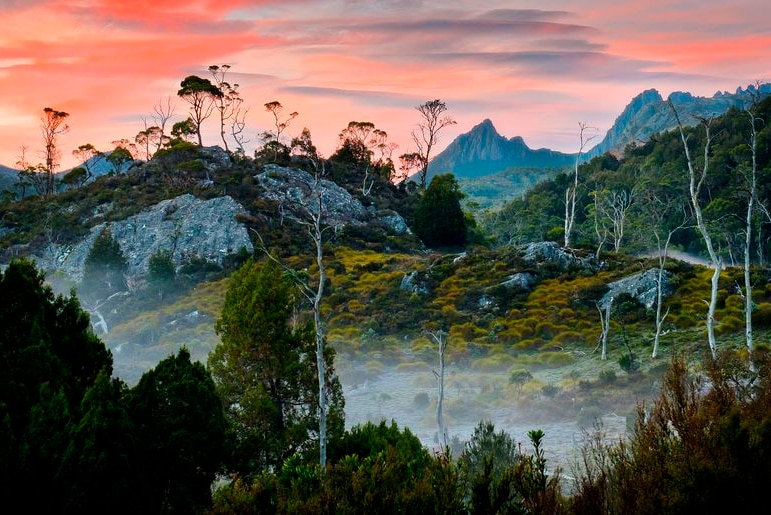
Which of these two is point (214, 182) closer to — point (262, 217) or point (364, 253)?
point (262, 217)

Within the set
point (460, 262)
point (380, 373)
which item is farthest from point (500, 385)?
point (460, 262)

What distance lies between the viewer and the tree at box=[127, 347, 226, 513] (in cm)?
1266

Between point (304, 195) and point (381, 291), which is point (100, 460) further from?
point (304, 195)

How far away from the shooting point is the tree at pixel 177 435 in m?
12.7

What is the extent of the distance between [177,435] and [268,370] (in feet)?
19.9

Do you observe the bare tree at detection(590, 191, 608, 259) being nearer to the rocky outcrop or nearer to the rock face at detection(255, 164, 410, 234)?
the rocky outcrop

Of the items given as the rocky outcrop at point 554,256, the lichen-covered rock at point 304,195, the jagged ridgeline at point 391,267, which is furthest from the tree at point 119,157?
the rocky outcrop at point 554,256

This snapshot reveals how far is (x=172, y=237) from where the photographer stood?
71.2 meters

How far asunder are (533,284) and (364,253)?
923 inches

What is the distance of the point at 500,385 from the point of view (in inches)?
1427

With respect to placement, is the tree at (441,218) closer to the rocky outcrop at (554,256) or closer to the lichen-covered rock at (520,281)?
the rocky outcrop at (554,256)

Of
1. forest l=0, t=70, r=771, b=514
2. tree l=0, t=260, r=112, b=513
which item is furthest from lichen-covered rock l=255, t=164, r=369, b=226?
tree l=0, t=260, r=112, b=513

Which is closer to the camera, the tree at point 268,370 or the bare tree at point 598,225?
the tree at point 268,370

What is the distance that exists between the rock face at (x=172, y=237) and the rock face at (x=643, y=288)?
37.7 m
